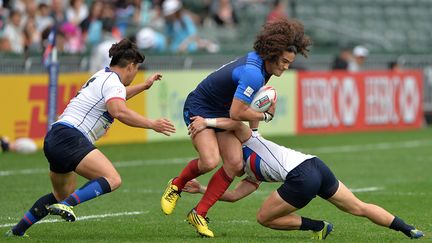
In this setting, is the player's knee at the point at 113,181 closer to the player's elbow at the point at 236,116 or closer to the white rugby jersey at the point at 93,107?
the white rugby jersey at the point at 93,107

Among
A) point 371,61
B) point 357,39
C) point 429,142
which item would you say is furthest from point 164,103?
point 357,39

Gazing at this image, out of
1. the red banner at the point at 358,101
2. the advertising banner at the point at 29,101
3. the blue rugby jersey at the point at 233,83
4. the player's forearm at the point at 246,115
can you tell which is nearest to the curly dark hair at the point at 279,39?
the blue rugby jersey at the point at 233,83

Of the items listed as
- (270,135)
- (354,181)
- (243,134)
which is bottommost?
(270,135)

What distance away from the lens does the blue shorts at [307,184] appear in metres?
8.97

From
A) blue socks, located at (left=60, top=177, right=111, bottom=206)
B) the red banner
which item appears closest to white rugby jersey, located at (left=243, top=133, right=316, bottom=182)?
blue socks, located at (left=60, top=177, right=111, bottom=206)

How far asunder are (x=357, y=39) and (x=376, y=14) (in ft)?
8.97

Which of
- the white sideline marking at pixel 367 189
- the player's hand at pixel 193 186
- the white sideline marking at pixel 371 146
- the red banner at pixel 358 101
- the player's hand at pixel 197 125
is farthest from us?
the red banner at pixel 358 101

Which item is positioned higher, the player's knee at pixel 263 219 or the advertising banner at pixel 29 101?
the player's knee at pixel 263 219

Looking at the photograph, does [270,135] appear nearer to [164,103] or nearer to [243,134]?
[164,103]

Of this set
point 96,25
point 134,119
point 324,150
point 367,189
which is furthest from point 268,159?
point 96,25

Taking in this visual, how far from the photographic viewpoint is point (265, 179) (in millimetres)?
9375

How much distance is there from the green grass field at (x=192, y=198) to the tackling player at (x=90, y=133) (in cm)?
40

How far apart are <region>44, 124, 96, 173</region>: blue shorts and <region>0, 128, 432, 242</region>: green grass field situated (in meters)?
0.64

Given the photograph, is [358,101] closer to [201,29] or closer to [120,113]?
[201,29]
